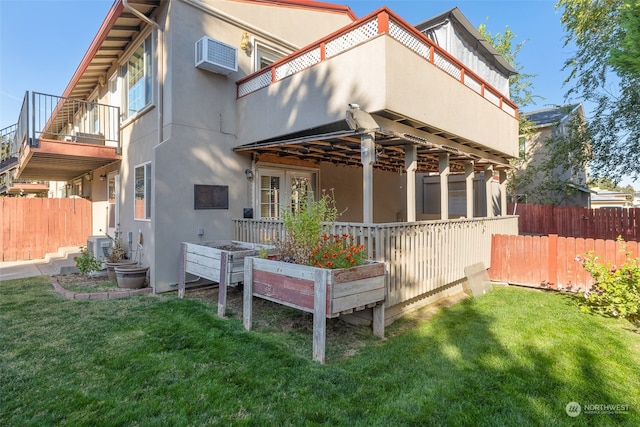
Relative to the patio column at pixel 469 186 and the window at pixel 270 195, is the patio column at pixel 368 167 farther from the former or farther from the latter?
the patio column at pixel 469 186

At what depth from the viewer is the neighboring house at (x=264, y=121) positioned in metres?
5.32

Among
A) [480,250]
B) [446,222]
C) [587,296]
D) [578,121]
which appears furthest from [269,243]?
[578,121]

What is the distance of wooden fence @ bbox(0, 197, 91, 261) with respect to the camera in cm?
1088

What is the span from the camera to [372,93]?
5.04 metres

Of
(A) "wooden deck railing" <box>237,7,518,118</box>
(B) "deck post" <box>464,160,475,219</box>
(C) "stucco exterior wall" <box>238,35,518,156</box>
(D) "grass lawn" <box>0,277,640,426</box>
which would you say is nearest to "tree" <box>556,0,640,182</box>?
(B) "deck post" <box>464,160,475,219</box>

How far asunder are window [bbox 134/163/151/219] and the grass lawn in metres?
2.65

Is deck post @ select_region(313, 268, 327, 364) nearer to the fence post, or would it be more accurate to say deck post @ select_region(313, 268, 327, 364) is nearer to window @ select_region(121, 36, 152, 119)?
the fence post

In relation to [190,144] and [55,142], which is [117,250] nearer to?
[55,142]

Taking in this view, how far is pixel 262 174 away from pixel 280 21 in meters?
4.25

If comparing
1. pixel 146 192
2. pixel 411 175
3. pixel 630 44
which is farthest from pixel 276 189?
pixel 630 44

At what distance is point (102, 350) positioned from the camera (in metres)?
3.88

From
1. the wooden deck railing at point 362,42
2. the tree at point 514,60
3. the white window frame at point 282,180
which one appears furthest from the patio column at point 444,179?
the tree at point 514,60

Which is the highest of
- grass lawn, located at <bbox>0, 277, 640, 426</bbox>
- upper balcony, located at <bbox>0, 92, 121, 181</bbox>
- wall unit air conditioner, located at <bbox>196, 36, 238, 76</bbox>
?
wall unit air conditioner, located at <bbox>196, 36, 238, 76</bbox>

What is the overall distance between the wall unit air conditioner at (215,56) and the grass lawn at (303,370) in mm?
5036
